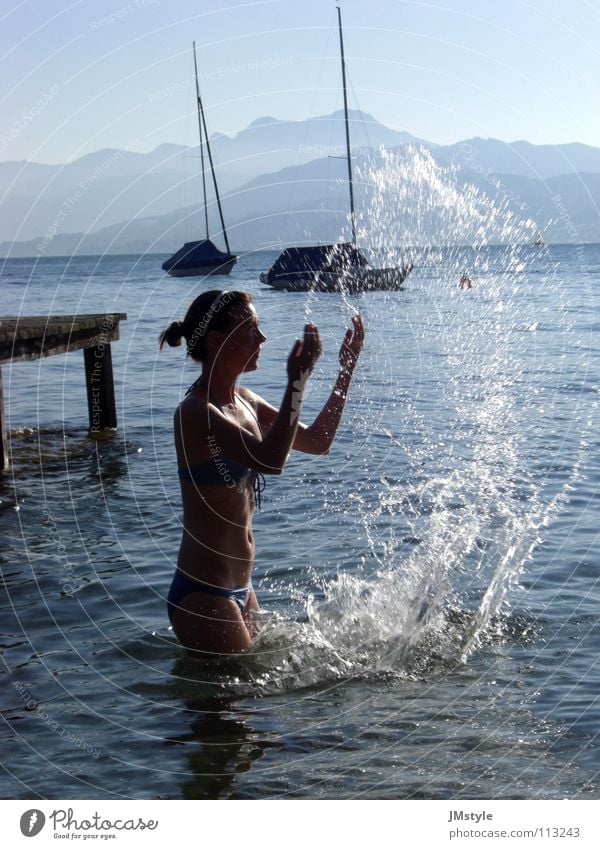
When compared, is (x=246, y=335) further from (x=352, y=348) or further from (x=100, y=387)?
(x=100, y=387)

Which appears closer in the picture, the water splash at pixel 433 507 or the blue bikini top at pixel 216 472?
the blue bikini top at pixel 216 472

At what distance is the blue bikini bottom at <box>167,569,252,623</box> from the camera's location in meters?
5.51

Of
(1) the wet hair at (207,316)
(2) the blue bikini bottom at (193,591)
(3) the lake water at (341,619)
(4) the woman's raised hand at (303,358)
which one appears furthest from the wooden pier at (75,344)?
(4) the woman's raised hand at (303,358)

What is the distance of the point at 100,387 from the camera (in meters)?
14.7

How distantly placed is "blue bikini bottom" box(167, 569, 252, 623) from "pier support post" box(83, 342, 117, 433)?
30.2ft

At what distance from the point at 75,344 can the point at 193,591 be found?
879cm

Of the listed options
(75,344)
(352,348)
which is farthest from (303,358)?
(75,344)

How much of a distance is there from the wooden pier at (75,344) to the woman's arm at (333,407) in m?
6.37

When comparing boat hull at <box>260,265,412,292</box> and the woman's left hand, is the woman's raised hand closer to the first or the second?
the woman's left hand

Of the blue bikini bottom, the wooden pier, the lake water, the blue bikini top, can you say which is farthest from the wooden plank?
the blue bikini top

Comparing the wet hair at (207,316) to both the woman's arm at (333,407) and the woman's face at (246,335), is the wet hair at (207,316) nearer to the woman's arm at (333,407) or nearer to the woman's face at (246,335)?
the woman's face at (246,335)

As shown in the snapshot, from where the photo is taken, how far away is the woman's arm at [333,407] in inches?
214
